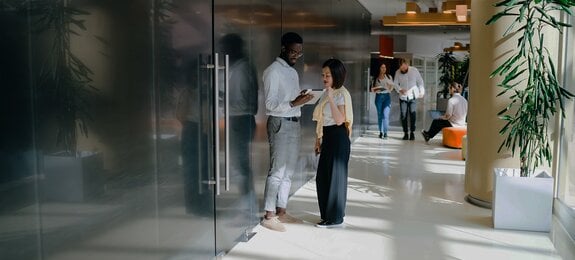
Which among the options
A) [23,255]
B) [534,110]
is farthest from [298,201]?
[23,255]

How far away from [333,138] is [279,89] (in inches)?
24.5

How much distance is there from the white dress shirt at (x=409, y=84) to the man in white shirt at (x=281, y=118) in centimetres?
709

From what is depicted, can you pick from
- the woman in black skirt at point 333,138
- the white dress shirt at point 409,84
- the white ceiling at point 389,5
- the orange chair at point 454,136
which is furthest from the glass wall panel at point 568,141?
the white ceiling at point 389,5

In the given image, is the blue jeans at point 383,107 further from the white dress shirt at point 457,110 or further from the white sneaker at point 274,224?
the white sneaker at point 274,224

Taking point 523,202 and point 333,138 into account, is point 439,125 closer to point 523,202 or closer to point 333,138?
point 523,202

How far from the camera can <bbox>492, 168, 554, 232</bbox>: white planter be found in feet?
16.5

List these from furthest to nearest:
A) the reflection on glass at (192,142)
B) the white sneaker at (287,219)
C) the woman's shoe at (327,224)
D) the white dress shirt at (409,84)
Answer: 1. the white dress shirt at (409,84)
2. the white sneaker at (287,219)
3. the woman's shoe at (327,224)
4. the reflection on glass at (192,142)

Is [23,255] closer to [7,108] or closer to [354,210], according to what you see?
[7,108]

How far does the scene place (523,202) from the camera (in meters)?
5.07

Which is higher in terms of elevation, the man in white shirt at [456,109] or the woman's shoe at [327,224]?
the man in white shirt at [456,109]

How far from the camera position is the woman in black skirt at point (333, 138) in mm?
4996

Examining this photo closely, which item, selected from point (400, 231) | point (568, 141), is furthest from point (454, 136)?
point (400, 231)

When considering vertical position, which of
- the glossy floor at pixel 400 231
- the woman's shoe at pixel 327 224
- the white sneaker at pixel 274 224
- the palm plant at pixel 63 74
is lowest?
the glossy floor at pixel 400 231

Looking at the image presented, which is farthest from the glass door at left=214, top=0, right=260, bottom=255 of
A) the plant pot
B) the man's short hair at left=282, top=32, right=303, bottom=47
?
the plant pot
